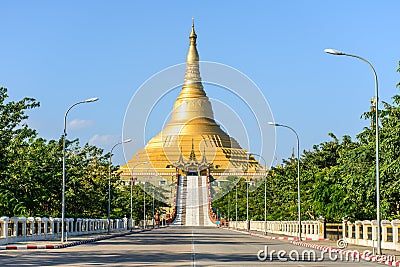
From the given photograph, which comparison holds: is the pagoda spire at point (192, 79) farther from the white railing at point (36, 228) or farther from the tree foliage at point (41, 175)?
the white railing at point (36, 228)

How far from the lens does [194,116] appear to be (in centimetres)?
14300

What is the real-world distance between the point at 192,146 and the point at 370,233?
341 ft

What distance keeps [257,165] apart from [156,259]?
114866mm

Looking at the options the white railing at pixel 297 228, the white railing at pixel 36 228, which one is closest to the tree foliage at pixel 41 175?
the white railing at pixel 36 228

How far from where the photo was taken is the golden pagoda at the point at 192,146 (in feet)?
451

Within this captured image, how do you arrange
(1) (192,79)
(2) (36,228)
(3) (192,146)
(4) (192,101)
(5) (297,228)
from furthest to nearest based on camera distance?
(1) (192,79) < (4) (192,101) < (3) (192,146) < (5) (297,228) < (2) (36,228)

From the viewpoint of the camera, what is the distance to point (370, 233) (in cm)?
3559

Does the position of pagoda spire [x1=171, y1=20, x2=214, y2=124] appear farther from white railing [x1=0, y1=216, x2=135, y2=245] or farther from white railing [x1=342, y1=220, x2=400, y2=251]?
white railing [x1=342, y1=220, x2=400, y2=251]

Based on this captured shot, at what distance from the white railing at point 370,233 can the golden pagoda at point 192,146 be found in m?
93.7

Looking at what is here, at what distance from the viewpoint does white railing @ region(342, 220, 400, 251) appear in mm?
31531

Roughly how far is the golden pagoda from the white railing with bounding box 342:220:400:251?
93.7 metres

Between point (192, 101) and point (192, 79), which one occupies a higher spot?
point (192, 79)

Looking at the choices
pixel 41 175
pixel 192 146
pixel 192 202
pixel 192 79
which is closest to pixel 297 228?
pixel 41 175

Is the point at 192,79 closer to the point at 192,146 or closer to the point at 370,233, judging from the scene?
the point at 192,146
